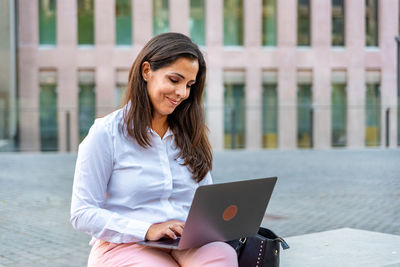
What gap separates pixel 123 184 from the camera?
9.40ft

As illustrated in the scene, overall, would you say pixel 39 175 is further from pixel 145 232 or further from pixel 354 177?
pixel 145 232

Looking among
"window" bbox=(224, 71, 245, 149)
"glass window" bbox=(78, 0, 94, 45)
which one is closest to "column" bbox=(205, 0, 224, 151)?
"window" bbox=(224, 71, 245, 149)

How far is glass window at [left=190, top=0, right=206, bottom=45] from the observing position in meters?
31.2

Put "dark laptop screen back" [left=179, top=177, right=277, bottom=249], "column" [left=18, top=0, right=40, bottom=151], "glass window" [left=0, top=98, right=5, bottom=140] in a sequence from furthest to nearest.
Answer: "column" [left=18, top=0, right=40, bottom=151] < "glass window" [left=0, top=98, right=5, bottom=140] < "dark laptop screen back" [left=179, top=177, right=277, bottom=249]

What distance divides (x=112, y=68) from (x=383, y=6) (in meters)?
13.5

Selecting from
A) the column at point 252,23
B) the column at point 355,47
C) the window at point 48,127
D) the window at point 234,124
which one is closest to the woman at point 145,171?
the window at point 48,127

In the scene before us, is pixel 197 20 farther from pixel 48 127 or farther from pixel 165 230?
pixel 165 230

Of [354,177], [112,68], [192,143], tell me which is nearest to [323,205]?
[354,177]

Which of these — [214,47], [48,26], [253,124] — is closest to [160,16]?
[214,47]

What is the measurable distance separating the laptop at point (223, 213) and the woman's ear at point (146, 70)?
684 millimetres

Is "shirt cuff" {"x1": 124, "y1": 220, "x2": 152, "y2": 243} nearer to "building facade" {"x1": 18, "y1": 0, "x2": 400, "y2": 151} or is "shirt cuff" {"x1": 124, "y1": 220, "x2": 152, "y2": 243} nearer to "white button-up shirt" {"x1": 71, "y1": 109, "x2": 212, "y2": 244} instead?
"white button-up shirt" {"x1": 71, "y1": 109, "x2": 212, "y2": 244}

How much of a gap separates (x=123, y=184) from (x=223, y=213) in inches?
19.7

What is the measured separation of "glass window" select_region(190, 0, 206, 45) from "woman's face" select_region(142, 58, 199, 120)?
28.6 meters

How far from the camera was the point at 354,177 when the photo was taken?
1358 cm
